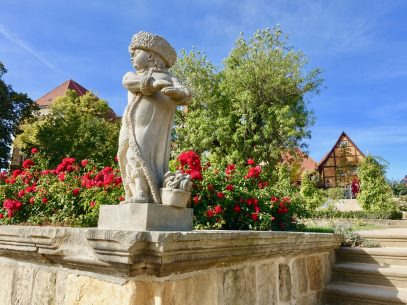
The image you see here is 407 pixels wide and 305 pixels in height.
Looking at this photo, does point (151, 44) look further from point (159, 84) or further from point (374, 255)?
point (374, 255)

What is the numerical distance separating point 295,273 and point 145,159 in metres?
1.91

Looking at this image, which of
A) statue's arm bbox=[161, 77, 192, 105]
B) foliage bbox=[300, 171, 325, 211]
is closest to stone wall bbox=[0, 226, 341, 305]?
statue's arm bbox=[161, 77, 192, 105]

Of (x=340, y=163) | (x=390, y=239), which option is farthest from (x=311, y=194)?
(x=390, y=239)

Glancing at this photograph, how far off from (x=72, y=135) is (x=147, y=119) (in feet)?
60.5

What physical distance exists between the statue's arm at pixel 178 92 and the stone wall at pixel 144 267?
2.97 feet

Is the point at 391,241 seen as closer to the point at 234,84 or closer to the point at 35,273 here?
the point at 35,273

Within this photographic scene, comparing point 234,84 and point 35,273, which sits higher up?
point 234,84

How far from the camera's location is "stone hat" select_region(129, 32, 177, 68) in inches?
92.7

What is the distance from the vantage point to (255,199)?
4.43 meters

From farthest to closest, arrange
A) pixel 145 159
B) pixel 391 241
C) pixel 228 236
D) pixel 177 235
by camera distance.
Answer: pixel 391 241 < pixel 145 159 < pixel 228 236 < pixel 177 235

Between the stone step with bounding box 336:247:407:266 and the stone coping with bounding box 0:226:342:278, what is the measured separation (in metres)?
2.12

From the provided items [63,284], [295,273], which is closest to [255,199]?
[295,273]

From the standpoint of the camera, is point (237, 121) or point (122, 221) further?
point (237, 121)

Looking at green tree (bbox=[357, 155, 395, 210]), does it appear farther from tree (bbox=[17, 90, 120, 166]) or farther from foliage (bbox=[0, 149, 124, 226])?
foliage (bbox=[0, 149, 124, 226])
